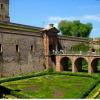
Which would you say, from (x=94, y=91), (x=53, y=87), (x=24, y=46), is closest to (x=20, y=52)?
(x=24, y=46)

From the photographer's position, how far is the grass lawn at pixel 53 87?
97.2 feet

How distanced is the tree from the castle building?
25.0 m

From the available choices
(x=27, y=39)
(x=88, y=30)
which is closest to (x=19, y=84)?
(x=27, y=39)

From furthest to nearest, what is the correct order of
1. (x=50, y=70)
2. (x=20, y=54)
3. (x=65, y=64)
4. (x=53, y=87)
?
(x=65, y=64)
(x=50, y=70)
(x=20, y=54)
(x=53, y=87)

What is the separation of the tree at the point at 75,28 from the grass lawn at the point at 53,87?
3764 centimetres

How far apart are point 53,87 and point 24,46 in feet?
40.4

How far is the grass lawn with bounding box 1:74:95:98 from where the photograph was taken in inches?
1167

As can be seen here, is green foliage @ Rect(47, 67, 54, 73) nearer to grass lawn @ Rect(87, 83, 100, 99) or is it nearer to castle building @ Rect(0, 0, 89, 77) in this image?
castle building @ Rect(0, 0, 89, 77)

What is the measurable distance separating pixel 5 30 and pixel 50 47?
1124cm

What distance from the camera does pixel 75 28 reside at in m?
78.6

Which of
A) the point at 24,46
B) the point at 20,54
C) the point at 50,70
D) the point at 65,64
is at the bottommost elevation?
the point at 50,70

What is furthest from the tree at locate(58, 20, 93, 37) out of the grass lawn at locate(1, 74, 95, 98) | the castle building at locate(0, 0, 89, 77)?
the grass lawn at locate(1, 74, 95, 98)

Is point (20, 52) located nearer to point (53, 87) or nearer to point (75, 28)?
point (53, 87)

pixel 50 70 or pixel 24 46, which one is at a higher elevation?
pixel 24 46
